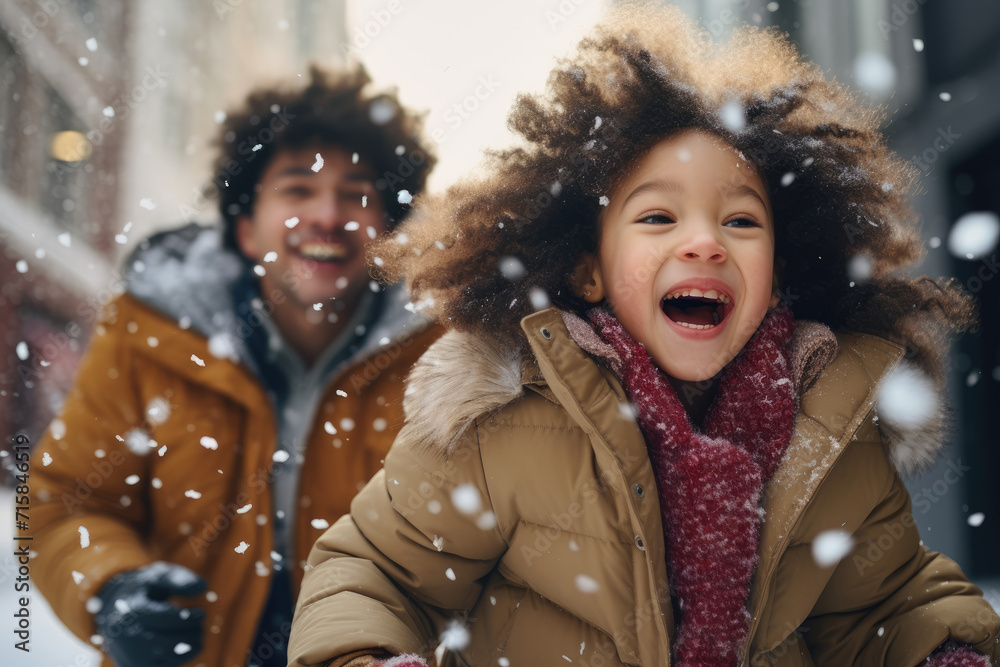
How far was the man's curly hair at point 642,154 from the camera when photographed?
3.63ft

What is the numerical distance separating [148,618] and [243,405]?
49 cm

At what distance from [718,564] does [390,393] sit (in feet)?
2.88

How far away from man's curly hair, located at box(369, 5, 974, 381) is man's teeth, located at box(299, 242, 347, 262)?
0.40m

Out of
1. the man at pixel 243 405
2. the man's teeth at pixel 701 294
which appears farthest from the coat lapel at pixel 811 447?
the man at pixel 243 405

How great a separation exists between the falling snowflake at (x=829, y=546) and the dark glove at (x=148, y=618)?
120 cm

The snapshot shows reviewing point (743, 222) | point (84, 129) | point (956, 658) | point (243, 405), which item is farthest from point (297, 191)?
point (84, 129)

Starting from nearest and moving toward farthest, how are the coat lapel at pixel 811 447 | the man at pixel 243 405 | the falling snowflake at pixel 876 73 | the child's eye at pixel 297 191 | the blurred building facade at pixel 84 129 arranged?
the coat lapel at pixel 811 447
the man at pixel 243 405
the child's eye at pixel 297 191
the falling snowflake at pixel 876 73
the blurred building facade at pixel 84 129

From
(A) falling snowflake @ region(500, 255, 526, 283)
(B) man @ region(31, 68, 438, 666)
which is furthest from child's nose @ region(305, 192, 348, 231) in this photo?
(A) falling snowflake @ region(500, 255, 526, 283)

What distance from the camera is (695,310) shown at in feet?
3.70

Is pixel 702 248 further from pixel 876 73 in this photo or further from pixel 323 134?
pixel 876 73

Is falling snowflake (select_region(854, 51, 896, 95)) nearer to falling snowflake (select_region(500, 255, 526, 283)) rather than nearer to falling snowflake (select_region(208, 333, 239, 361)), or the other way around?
falling snowflake (select_region(500, 255, 526, 283))

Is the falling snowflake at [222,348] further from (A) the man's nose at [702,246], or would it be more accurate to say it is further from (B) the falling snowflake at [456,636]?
(A) the man's nose at [702,246]

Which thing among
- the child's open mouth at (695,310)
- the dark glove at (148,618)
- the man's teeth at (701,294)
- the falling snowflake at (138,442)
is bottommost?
the dark glove at (148,618)

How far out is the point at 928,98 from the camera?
1850 mm
